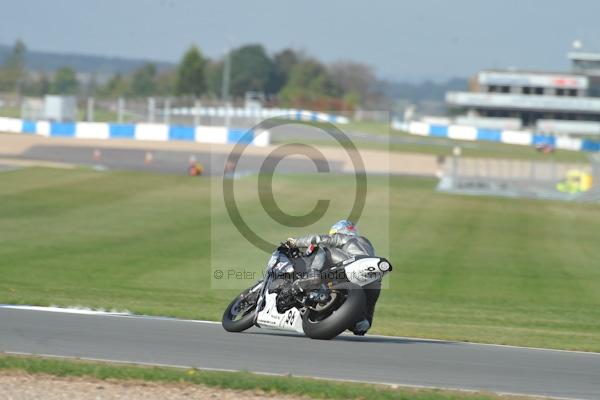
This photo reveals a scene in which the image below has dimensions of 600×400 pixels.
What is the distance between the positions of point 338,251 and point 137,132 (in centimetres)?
4760

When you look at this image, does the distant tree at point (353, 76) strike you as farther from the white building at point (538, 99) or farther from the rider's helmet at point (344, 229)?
the rider's helmet at point (344, 229)

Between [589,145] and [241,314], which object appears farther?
[589,145]

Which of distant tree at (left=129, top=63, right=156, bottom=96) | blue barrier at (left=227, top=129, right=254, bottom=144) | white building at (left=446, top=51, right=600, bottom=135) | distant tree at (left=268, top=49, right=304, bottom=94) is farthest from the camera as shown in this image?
distant tree at (left=268, top=49, right=304, bottom=94)

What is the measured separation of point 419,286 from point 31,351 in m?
12.2

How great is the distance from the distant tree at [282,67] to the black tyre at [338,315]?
5643 inches

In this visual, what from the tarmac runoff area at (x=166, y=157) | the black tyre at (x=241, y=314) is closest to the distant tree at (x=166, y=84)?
the tarmac runoff area at (x=166, y=157)

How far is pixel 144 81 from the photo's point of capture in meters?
133

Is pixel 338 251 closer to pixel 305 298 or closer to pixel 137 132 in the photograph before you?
pixel 305 298

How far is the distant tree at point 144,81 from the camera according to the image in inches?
3907

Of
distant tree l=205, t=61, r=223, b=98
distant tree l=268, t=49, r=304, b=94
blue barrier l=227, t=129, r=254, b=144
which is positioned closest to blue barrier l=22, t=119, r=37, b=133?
blue barrier l=227, t=129, r=254, b=144

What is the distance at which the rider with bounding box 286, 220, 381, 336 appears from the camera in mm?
10961

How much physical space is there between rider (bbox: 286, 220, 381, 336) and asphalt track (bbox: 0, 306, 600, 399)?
447 millimetres

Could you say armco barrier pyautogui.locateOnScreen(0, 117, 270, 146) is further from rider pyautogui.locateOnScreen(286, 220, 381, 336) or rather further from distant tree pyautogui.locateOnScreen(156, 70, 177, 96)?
rider pyautogui.locateOnScreen(286, 220, 381, 336)

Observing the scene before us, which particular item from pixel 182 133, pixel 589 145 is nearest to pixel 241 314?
pixel 182 133
